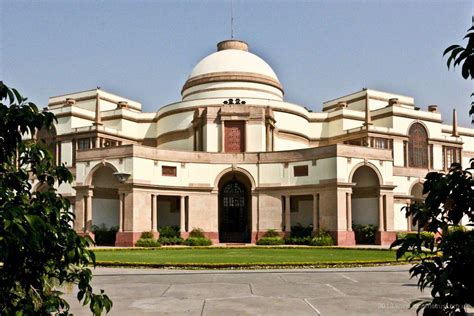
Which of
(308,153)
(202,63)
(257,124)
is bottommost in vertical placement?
(308,153)

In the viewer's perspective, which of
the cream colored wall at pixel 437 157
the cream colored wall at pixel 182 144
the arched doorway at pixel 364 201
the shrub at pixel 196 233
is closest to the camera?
the shrub at pixel 196 233

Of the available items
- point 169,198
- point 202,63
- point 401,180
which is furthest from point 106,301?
point 202,63

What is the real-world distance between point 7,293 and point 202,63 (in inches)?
2326

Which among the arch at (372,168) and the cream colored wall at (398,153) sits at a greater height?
the cream colored wall at (398,153)

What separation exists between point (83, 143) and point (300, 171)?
974 inches

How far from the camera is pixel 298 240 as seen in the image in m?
43.1

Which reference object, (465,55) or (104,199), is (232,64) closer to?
(104,199)

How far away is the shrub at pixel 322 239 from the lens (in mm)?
41125

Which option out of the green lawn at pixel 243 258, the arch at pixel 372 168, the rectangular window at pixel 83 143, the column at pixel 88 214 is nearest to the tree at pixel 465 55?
the green lawn at pixel 243 258

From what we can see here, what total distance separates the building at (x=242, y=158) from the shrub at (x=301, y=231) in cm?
69

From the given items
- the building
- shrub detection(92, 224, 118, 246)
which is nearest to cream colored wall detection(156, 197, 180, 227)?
the building

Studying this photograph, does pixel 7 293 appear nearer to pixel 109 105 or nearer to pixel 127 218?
pixel 127 218

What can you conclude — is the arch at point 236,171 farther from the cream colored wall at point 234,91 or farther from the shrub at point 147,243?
the cream colored wall at point 234,91

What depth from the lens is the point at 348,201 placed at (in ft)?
140
